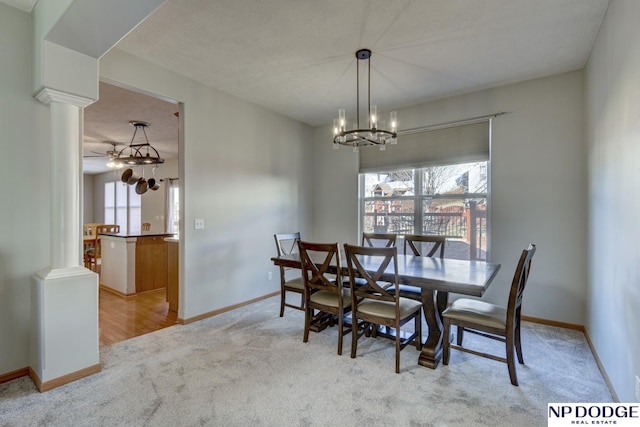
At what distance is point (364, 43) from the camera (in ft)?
8.99

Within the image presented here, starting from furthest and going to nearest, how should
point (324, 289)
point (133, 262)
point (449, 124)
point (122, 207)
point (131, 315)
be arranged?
point (122, 207) → point (133, 262) → point (449, 124) → point (131, 315) → point (324, 289)

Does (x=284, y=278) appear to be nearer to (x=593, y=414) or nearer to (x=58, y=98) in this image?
(x=58, y=98)

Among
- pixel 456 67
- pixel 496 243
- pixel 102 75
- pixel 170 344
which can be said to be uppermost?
pixel 456 67

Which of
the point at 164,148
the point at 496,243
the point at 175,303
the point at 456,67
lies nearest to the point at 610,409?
the point at 496,243

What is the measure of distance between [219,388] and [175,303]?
200 centimetres

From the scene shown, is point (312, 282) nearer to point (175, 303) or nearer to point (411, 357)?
point (411, 357)

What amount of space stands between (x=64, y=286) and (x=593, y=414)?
362 cm

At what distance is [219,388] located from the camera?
2.17 meters

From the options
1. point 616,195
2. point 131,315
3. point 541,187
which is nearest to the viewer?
point 616,195

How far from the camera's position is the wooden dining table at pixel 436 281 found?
225 centimetres

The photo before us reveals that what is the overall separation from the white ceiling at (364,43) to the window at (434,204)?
1089mm

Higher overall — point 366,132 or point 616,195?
point 366,132

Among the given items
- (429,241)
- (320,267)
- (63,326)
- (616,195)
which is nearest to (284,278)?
(320,267)

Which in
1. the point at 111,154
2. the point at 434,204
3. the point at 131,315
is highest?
the point at 111,154
